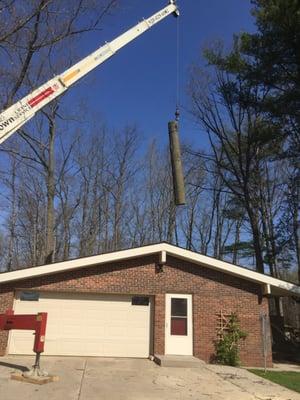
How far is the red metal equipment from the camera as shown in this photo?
10.7 m

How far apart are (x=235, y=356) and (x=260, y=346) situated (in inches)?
46.7

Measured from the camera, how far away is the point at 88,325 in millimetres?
16672

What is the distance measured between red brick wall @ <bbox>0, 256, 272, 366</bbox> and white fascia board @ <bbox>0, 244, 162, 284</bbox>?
15.8 inches

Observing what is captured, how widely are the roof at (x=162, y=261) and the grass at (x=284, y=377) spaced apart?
3001 millimetres

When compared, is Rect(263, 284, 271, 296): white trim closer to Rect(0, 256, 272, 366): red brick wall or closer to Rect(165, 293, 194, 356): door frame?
Rect(0, 256, 272, 366): red brick wall

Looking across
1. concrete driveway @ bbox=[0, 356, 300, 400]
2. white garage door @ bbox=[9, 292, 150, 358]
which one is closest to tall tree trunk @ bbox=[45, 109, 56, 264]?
white garage door @ bbox=[9, 292, 150, 358]

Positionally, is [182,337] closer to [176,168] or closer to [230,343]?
[230,343]

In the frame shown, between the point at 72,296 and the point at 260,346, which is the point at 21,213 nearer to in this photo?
the point at 72,296

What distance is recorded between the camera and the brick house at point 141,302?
1644 centimetres

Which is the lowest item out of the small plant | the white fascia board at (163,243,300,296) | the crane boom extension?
the small plant

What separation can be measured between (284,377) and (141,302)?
5508 millimetres

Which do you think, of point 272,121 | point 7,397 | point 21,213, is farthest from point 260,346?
point 21,213

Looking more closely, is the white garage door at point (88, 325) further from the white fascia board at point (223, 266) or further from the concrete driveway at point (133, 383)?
the white fascia board at point (223, 266)

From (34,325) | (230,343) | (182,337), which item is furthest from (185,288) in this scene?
→ (34,325)
